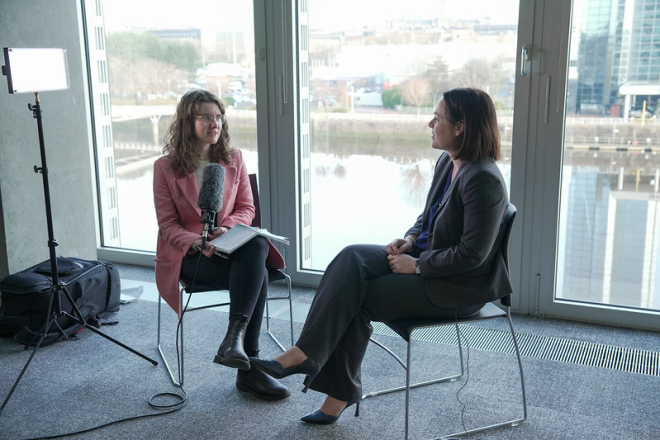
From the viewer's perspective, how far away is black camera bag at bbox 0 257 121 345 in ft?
10.4

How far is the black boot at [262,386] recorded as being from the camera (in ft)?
8.69

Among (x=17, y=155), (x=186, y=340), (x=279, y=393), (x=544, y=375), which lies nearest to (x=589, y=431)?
(x=544, y=375)

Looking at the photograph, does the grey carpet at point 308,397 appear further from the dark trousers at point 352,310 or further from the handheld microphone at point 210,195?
the handheld microphone at point 210,195

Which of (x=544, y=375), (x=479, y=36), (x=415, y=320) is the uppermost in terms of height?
(x=479, y=36)

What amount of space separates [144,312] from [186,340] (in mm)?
518

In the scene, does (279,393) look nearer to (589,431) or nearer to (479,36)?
(589,431)

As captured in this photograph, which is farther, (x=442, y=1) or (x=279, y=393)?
(x=442, y=1)

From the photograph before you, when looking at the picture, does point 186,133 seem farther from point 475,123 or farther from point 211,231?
point 475,123

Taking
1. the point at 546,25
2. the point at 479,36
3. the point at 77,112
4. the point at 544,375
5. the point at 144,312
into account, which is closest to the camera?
the point at 544,375

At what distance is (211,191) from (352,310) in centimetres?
71

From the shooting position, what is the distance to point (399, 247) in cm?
249

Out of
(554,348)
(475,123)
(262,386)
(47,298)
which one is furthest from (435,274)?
(47,298)

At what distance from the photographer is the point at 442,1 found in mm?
3475

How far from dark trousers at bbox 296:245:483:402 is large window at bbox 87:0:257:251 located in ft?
6.15
